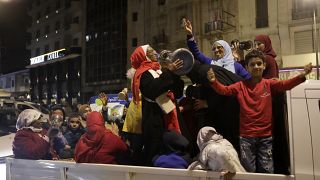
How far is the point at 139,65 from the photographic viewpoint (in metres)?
3.52

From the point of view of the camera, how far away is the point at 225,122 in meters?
3.14

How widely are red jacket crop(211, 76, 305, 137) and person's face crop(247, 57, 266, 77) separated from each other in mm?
72

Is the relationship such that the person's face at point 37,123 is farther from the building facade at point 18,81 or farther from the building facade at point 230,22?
the building facade at point 18,81

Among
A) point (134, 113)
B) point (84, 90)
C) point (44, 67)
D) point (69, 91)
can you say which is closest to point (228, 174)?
point (134, 113)

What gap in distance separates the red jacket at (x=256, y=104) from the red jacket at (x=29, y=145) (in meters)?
2.22

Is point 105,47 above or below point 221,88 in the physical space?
above

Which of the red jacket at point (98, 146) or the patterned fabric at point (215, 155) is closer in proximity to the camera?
the patterned fabric at point (215, 155)

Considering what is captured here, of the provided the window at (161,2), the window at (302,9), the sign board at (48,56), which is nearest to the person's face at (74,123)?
the window at (302,9)

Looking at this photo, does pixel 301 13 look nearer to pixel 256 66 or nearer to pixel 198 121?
pixel 198 121

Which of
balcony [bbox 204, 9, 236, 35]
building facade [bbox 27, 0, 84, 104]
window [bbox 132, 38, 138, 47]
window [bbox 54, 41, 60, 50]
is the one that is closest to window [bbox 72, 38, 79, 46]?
building facade [bbox 27, 0, 84, 104]

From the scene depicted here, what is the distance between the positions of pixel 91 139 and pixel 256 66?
169 cm

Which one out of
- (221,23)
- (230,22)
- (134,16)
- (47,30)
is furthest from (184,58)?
(47,30)

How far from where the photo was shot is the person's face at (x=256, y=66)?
291cm

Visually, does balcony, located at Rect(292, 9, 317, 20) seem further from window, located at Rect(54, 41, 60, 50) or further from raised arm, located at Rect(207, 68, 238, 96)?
window, located at Rect(54, 41, 60, 50)
